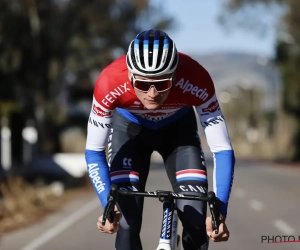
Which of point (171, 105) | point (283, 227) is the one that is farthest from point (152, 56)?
point (283, 227)

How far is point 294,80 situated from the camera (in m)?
42.0

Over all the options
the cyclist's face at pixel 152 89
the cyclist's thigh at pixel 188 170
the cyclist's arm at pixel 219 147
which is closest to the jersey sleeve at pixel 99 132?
the cyclist's face at pixel 152 89

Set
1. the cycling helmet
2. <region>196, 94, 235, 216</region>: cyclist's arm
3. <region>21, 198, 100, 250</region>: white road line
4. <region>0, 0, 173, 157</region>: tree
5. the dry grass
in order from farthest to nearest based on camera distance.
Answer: <region>0, 0, 173, 157</region>: tree, the dry grass, <region>21, 198, 100, 250</region>: white road line, <region>196, 94, 235, 216</region>: cyclist's arm, the cycling helmet

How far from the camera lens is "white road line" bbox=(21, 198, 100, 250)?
37.3 ft

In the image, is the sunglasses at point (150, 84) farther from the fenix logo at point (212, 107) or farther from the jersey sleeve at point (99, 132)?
the fenix logo at point (212, 107)

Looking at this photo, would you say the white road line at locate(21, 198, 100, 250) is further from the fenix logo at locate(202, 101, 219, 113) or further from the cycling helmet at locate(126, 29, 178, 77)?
the cycling helmet at locate(126, 29, 178, 77)

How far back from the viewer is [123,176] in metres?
5.54

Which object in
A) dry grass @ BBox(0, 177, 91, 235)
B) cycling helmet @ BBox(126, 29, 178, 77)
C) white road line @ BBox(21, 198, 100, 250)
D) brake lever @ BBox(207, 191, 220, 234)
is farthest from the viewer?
dry grass @ BBox(0, 177, 91, 235)

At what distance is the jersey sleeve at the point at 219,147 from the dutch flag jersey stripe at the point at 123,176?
616mm

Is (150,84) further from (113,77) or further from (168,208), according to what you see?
(168,208)

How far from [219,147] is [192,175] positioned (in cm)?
30

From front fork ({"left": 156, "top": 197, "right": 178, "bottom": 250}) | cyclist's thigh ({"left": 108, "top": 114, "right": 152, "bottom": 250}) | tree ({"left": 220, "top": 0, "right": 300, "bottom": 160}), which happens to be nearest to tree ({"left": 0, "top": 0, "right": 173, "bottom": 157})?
tree ({"left": 220, "top": 0, "right": 300, "bottom": 160})

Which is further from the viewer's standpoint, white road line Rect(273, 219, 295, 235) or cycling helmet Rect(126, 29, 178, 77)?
white road line Rect(273, 219, 295, 235)

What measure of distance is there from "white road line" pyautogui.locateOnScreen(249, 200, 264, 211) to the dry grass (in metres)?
4.51
